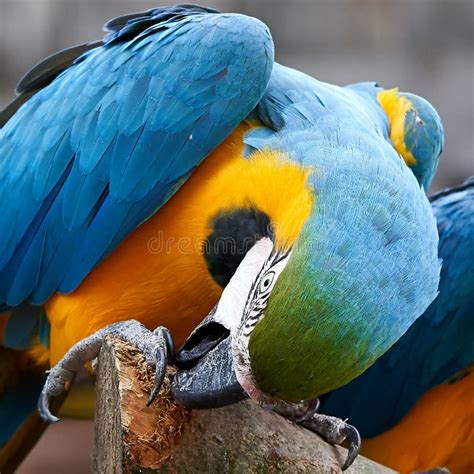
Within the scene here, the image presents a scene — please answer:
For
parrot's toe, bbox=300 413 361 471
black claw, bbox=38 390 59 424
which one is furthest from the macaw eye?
black claw, bbox=38 390 59 424

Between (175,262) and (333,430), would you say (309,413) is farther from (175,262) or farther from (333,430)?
(175,262)

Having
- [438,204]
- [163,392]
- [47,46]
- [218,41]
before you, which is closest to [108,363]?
[163,392]

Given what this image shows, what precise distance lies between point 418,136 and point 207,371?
1.24 m

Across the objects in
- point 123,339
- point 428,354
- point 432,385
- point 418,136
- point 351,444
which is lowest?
point 432,385

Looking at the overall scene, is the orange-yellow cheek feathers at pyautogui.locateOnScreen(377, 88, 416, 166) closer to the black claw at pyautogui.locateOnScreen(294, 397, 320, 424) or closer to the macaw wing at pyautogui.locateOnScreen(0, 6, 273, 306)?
the macaw wing at pyautogui.locateOnScreen(0, 6, 273, 306)

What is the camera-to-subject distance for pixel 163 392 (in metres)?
2.12

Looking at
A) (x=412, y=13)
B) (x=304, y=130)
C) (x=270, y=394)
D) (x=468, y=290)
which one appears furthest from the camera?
(x=412, y=13)

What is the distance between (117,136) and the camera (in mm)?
2648

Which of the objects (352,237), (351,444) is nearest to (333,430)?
(351,444)

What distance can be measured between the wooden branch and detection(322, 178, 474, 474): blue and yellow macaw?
93 centimetres

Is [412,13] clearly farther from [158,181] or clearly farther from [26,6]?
[158,181]

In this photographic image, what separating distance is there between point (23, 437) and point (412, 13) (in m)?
4.01

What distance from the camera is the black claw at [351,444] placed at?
237 centimetres

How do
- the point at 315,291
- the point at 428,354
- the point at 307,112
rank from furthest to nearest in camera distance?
the point at 428,354 < the point at 307,112 < the point at 315,291
